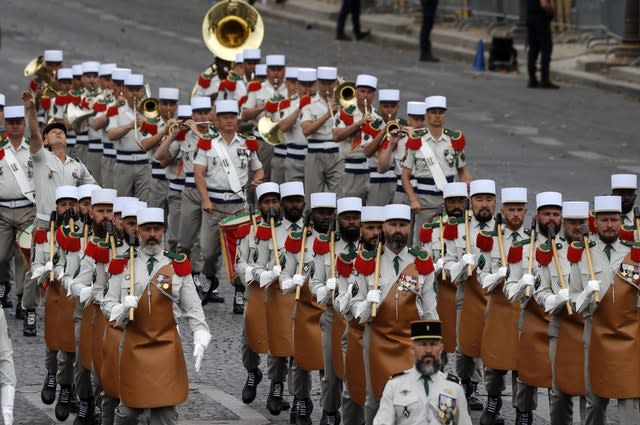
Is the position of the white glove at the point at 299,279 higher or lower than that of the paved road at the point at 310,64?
lower

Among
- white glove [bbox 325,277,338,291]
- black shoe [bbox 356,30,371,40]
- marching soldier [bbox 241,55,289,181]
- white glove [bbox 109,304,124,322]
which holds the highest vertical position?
black shoe [bbox 356,30,371,40]

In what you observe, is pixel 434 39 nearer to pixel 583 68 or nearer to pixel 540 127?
pixel 583 68

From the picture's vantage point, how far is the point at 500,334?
1555cm

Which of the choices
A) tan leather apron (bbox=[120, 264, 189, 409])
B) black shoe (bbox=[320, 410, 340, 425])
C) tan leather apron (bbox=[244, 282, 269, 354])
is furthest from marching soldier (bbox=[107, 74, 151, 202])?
tan leather apron (bbox=[120, 264, 189, 409])

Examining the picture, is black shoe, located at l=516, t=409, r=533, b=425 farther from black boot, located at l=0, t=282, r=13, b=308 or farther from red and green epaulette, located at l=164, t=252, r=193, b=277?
black boot, located at l=0, t=282, r=13, b=308

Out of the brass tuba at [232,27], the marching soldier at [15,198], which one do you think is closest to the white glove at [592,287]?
the marching soldier at [15,198]

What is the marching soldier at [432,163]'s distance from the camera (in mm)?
19219

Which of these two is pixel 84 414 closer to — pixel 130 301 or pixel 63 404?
pixel 63 404

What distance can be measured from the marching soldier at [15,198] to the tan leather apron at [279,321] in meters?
4.58

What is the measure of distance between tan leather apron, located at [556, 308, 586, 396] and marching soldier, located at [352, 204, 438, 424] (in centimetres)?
130

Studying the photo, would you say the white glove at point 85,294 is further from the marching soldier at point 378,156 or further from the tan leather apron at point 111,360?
the marching soldier at point 378,156

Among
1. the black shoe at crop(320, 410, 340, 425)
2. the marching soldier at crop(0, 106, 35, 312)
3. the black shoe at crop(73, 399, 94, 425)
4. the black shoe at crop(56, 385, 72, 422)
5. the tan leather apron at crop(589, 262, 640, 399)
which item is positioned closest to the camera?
the tan leather apron at crop(589, 262, 640, 399)

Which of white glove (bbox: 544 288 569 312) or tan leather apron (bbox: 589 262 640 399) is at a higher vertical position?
white glove (bbox: 544 288 569 312)

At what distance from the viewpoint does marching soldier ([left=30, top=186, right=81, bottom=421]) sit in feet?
52.3
